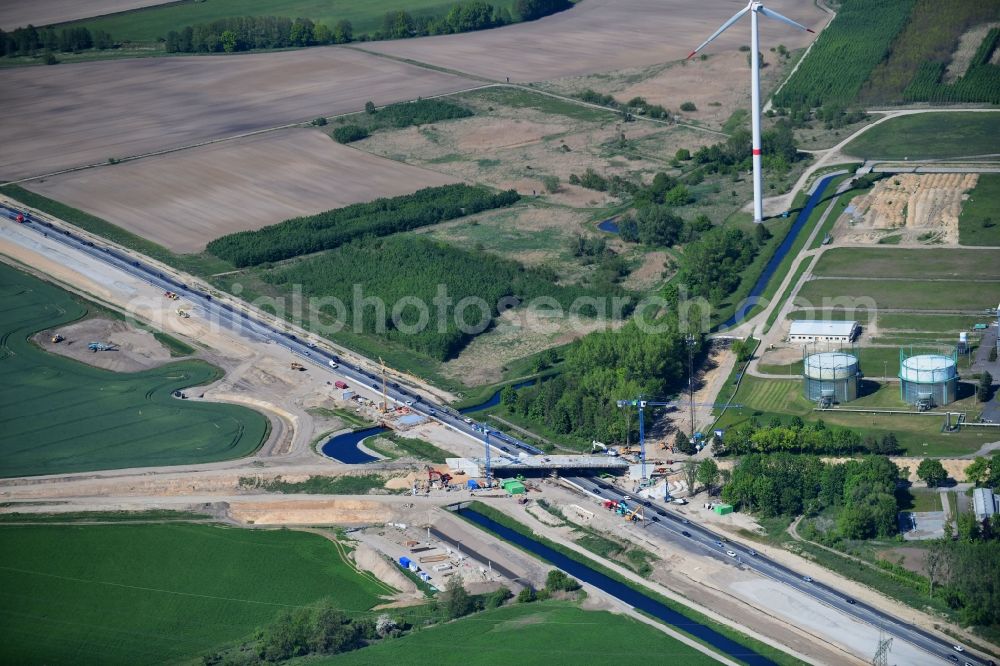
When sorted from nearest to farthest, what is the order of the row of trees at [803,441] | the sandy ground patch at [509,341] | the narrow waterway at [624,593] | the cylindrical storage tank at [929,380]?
the narrow waterway at [624,593] → the row of trees at [803,441] → the cylindrical storage tank at [929,380] → the sandy ground patch at [509,341]

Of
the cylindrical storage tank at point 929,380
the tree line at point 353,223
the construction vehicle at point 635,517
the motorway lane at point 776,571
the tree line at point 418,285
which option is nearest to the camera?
the motorway lane at point 776,571

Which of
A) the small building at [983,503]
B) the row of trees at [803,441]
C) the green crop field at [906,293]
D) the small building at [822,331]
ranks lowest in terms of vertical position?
the small building at [983,503]

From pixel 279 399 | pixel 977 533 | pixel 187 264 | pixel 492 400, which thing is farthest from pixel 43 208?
pixel 977 533

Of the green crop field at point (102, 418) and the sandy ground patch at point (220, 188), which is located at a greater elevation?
the sandy ground patch at point (220, 188)

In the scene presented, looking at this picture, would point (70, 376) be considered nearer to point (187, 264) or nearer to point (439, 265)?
point (187, 264)

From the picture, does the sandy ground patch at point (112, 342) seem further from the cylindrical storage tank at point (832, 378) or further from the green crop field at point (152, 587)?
the cylindrical storage tank at point (832, 378)

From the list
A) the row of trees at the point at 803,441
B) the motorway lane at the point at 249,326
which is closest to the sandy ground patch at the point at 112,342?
the motorway lane at the point at 249,326

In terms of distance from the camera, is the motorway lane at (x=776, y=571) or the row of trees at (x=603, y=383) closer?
the motorway lane at (x=776, y=571)

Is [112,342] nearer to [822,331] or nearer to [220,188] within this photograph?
[220,188]

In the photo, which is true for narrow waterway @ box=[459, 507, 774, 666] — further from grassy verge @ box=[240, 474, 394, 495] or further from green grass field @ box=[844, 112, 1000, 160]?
green grass field @ box=[844, 112, 1000, 160]
